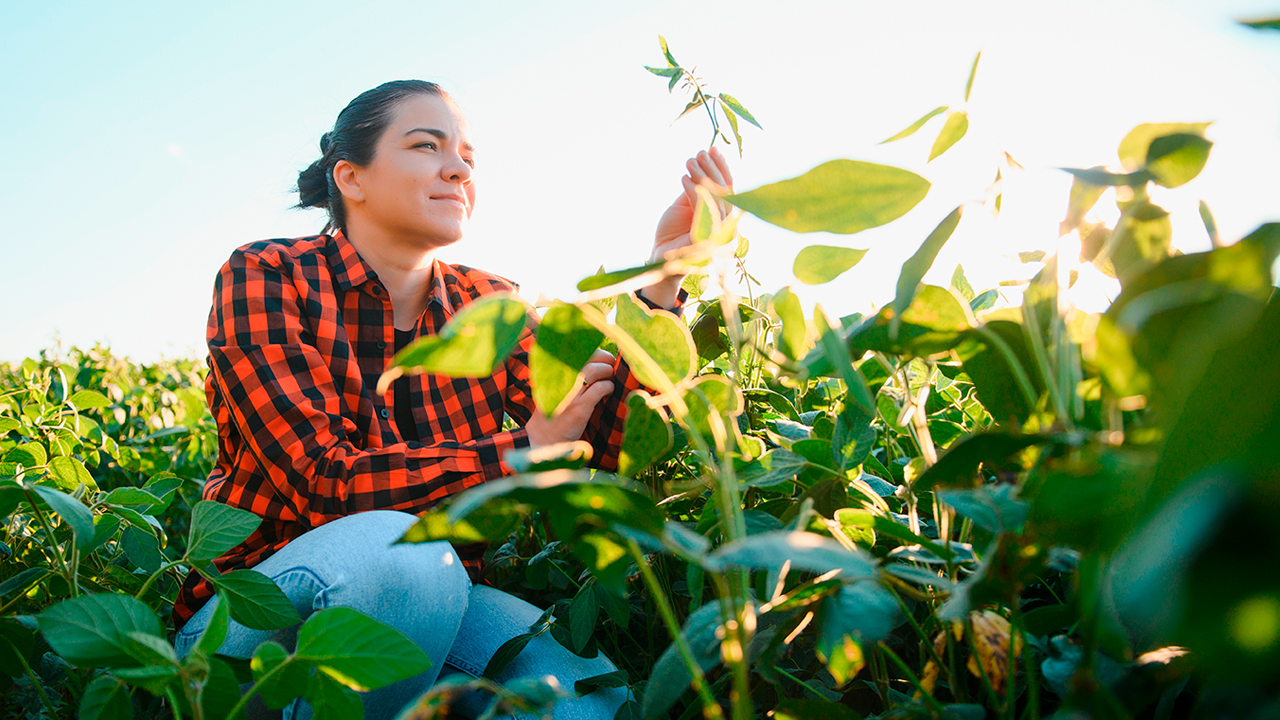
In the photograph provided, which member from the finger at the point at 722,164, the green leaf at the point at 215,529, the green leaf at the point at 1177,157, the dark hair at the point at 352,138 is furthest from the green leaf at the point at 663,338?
the dark hair at the point at 352,138

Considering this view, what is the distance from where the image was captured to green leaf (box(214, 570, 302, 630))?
0.62 metres

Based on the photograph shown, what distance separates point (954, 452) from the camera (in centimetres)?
29

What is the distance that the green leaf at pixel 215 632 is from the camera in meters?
0.45

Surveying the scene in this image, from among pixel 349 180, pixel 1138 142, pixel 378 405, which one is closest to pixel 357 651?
pixel 1138 142

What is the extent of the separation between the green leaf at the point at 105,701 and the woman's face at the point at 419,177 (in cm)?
121

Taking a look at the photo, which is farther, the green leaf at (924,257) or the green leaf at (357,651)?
the green leaf at (357,651)

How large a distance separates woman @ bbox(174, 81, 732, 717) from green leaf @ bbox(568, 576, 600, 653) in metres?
0.24

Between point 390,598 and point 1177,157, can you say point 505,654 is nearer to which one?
point 390,598

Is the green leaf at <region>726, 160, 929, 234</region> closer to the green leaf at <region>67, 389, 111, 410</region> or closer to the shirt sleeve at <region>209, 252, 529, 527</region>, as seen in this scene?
the shirt sleeve at <region>209, 252, 529, 527</region>

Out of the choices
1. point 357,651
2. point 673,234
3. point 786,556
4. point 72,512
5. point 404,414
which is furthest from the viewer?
point 404,414

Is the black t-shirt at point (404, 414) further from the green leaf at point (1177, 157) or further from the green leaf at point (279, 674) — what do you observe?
the green leaf at point (1177, 157)

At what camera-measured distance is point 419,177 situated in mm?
1586

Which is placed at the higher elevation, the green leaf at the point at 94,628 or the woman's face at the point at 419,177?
the woman's face at the point at 419,177

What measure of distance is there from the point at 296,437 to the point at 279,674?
0.78 metres
